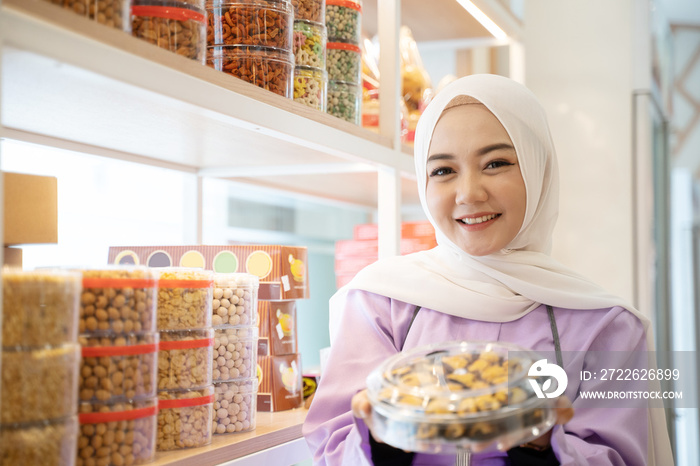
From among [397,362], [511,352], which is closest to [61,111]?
[397,362]

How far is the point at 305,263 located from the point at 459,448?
724mm

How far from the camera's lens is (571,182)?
9.14 feet

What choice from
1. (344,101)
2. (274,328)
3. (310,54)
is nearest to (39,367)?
(274,328)

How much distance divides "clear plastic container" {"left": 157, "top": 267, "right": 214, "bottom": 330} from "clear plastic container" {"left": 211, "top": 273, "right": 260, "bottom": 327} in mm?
81

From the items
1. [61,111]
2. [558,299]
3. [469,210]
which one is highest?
Answer: [61,111]

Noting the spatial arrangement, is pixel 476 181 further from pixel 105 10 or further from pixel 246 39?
pixel 105 10

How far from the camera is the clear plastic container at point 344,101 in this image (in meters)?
1.41

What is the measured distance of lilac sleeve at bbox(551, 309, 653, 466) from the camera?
108 cm

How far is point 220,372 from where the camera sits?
115 cm

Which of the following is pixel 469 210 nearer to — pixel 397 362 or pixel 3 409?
pixel 397 362

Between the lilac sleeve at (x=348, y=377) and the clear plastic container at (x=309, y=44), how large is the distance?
1.38ft

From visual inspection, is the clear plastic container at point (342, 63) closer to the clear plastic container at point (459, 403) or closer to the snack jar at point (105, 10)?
the snack jar at point (105, 10)

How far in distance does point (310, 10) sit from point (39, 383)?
821 mm

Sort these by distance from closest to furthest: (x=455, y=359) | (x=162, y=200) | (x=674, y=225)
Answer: (x=455, y=359) → (x=162, y=200) → (x=674, y=225)
